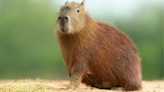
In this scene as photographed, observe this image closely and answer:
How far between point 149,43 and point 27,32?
7341mm

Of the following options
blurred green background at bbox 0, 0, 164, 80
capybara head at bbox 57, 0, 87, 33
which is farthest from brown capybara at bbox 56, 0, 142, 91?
blurred green background at bbox 0, 0, 164, 80

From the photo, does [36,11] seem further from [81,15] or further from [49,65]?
[81,15]

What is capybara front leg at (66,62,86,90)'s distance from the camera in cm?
425

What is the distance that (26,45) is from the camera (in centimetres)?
1359

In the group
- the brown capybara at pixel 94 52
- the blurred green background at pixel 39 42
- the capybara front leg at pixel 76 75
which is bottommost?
the capybara front leg at pixel 76 75

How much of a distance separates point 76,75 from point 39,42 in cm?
997

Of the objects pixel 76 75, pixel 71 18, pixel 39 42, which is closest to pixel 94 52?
pixel 76 75

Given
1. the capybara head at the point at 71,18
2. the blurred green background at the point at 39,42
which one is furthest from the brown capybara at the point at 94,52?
the blurred green background at the point at 39,42

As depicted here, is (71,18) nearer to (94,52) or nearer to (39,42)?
(94,52)

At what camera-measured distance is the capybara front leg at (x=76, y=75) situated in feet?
13.9

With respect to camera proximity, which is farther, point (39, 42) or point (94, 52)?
point (39, 42)

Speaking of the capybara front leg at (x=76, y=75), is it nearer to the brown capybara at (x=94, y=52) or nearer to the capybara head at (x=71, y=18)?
the brown capybara at (x=94, y=52)

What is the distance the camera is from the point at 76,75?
4.30 meters

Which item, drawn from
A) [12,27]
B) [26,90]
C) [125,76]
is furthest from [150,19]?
[26,90]
